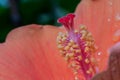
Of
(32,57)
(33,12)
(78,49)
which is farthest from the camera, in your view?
(33,12)

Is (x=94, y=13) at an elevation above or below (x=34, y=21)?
above

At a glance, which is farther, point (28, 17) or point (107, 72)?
point (28, 17)

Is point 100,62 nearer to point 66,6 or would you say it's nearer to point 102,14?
point 102,14

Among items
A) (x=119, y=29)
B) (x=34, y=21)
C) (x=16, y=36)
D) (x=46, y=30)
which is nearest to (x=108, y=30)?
(x=119, y=29)

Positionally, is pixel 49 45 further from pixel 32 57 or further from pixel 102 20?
pixel 102 20

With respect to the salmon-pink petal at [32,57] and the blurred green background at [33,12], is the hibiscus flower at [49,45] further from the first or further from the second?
Result: the blurred green background at [33,12]

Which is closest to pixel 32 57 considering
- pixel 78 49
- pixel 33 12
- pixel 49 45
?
pixel 49 45

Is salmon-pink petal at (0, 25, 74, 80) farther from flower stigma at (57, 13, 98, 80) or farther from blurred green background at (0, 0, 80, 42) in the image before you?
blurred green background at (0, 0, 80, 42)
